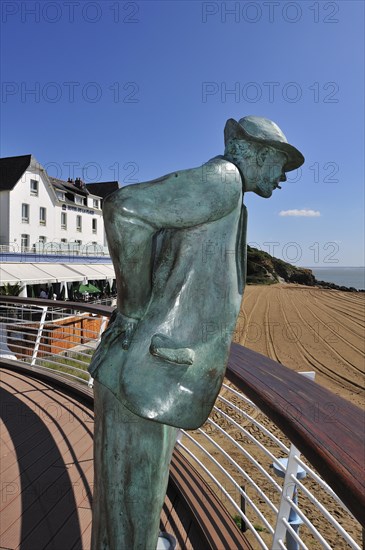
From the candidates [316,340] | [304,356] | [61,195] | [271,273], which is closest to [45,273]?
[304,356]

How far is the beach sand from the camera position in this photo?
484 centimetres

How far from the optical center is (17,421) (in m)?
3.71

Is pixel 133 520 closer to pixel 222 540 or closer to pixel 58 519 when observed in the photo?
pixel 222 540

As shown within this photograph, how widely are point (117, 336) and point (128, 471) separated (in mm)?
428

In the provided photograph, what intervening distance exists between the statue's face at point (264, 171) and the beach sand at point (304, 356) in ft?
10.9

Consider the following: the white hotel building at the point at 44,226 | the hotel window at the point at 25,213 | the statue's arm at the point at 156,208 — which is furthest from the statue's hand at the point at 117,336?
the hotel window at the point at 25,213

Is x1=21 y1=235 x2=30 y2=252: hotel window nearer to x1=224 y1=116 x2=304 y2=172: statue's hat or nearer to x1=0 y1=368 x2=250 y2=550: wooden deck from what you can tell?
x1=0 y1=368 x2=250 y2=550: wooden deck

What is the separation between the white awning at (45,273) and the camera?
16203 mm

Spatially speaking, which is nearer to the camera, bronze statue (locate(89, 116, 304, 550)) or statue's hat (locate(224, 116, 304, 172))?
bronze statue (locate(89, 116, 304, 550))

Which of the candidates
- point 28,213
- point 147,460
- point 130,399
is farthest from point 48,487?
point 28,213

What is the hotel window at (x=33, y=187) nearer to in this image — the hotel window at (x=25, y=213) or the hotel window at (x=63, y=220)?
the hotel window at (x=25, y=213)

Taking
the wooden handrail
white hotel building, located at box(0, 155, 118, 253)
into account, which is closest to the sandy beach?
the wooden handrail

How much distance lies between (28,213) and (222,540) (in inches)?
1127

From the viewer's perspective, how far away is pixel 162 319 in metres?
1.17
